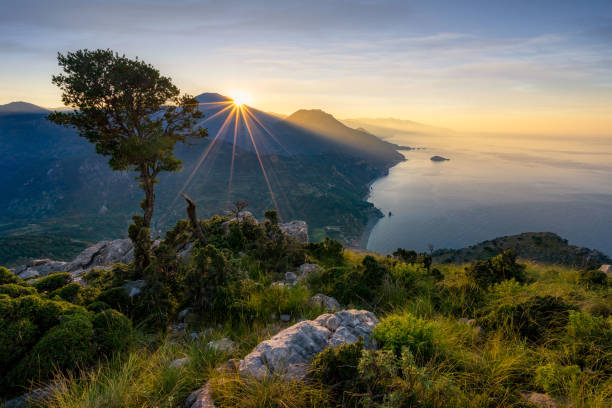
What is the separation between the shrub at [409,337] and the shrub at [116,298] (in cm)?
492

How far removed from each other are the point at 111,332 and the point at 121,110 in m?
11.0

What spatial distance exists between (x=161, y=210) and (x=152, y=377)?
534 feet

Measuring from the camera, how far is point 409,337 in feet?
11.8

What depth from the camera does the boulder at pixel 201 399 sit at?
282cm

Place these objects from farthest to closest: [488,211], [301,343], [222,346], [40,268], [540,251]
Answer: [488,211] → [540,251] → [40,268] → [222,346] → [301,343]

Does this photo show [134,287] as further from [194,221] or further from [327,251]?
[327,251]

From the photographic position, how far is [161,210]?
146 metres

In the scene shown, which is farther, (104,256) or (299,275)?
(104,256)

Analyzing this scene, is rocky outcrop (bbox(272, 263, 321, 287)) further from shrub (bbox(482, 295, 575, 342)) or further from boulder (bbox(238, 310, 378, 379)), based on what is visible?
shrub (bbox(482, 295, 575, 342))

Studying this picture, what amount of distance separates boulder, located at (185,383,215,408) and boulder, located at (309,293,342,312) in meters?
2.83

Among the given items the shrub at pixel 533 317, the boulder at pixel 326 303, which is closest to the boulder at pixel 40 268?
the boulder at pixel 326 303

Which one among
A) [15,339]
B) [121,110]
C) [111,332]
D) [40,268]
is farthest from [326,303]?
[40,268]

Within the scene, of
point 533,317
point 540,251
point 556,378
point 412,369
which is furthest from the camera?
point 540,251

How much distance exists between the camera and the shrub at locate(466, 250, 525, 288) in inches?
274
